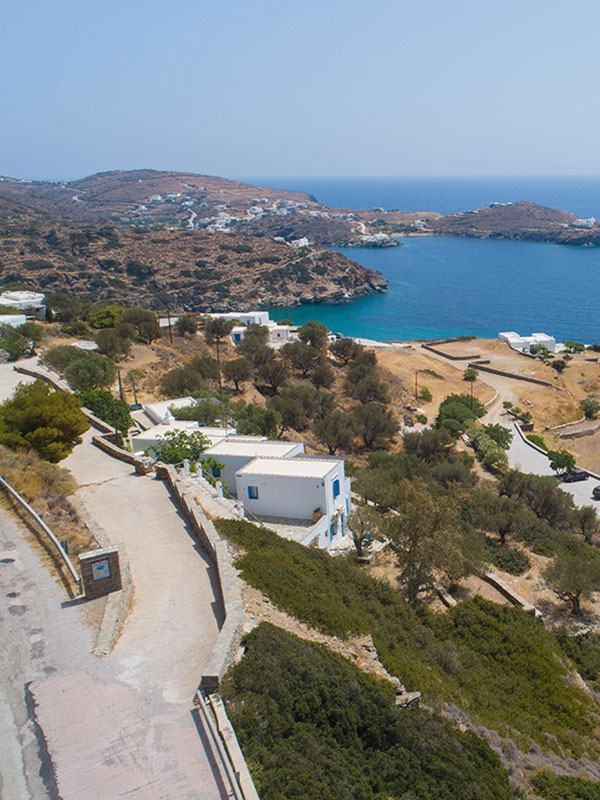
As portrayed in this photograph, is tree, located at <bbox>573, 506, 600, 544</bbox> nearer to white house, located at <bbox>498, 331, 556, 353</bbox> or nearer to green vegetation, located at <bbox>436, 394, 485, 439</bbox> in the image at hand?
green vegetation, located at <bbox>436, 394, 485, 439</bbox>

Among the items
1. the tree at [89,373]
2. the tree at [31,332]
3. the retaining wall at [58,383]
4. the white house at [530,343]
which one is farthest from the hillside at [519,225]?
the retaining wall at [58,383]

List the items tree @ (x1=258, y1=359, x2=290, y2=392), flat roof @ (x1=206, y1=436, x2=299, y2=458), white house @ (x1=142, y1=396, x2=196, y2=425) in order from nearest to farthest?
flat roof @ (x1=206, y1=436, x2=299, y2=458) < white house @ (x1=142, y1=396, x2=196, y2=425) < tree @ (x1=258, y1=359, x2=290, y2=392)

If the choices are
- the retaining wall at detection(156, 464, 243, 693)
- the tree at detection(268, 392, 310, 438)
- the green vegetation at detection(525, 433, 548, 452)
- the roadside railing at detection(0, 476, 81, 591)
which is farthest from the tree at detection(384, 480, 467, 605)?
the green vegetation at detection(525, 433, 548, 452)

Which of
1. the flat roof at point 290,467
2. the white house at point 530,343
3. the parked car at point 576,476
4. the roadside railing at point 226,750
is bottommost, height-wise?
the parked car at point 576,476

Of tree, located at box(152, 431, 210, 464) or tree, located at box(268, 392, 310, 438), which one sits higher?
tree, located at box(152, 431, 210, 464)

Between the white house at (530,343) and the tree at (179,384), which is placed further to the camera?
the white house at (530,343)

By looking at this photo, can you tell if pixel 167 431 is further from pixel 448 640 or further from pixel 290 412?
pixel 448 640

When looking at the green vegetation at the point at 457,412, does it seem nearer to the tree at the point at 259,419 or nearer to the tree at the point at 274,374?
the tree at the point at 274,374
